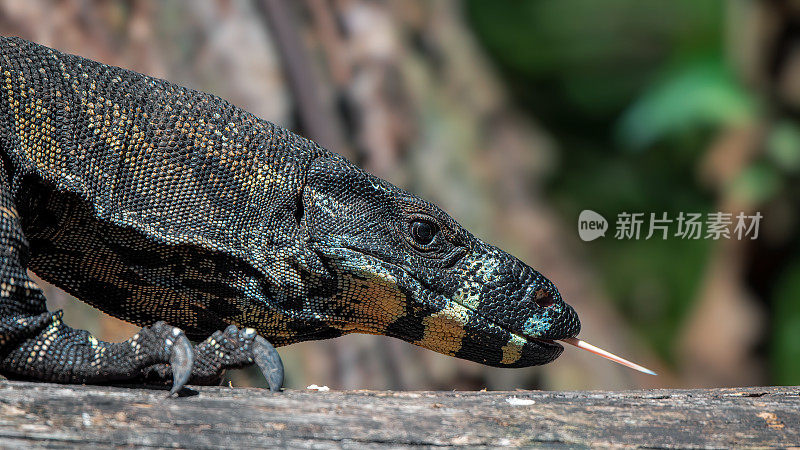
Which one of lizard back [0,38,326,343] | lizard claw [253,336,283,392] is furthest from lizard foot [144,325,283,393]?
lizard back [0,38,326,343]

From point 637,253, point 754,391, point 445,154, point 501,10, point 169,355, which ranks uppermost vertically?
point 501,10

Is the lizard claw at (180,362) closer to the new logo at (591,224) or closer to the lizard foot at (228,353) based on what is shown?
the lizard foot at (228,353)

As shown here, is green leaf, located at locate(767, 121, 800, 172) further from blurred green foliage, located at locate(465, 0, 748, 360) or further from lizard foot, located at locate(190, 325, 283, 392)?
lizard foot, located at locate(190, 325, 283, 392)

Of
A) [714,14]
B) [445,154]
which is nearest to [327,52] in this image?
[445,154]

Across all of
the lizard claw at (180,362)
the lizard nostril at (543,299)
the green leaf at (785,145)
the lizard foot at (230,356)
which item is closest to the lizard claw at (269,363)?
the lizard foot at (230,356)

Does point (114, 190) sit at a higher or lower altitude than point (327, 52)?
lower

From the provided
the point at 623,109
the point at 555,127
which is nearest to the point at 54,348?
the point at 555,127

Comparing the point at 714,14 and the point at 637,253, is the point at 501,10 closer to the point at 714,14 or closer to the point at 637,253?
the point at 714,14
